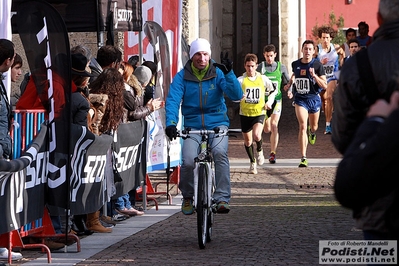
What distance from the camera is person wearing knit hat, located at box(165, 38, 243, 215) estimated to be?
9.71 metres

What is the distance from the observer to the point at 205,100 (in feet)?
32.3

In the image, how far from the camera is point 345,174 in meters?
2.99

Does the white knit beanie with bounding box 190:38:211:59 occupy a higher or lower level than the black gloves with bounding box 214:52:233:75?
higher

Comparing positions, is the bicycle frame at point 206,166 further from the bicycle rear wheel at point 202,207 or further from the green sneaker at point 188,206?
the green sneaker at point 188,206

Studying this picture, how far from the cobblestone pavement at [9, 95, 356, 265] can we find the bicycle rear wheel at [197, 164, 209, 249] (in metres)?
0.12

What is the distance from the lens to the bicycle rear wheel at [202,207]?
29.2 ft

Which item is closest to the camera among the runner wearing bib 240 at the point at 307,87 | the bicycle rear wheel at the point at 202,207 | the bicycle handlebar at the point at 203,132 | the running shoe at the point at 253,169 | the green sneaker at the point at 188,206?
the bicycle rear wheel at the point at 202,207

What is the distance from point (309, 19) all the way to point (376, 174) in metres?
58.2

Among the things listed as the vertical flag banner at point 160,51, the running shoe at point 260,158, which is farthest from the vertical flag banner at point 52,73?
the running shoe at point 260,158

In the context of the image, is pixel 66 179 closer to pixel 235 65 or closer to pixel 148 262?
pixel 148 262

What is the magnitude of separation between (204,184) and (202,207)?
0.88 feet

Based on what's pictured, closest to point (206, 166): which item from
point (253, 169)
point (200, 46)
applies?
point (200, 46)

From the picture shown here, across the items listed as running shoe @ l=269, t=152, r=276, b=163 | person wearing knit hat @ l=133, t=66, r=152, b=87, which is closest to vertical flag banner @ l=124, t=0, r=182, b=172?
person wearing knit hat @ l=133, t=66, r=152, b=87

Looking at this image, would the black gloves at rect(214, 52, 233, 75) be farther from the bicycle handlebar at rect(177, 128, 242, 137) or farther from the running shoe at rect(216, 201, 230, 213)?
the running shoe at rect(216, 201, 230, 213)
